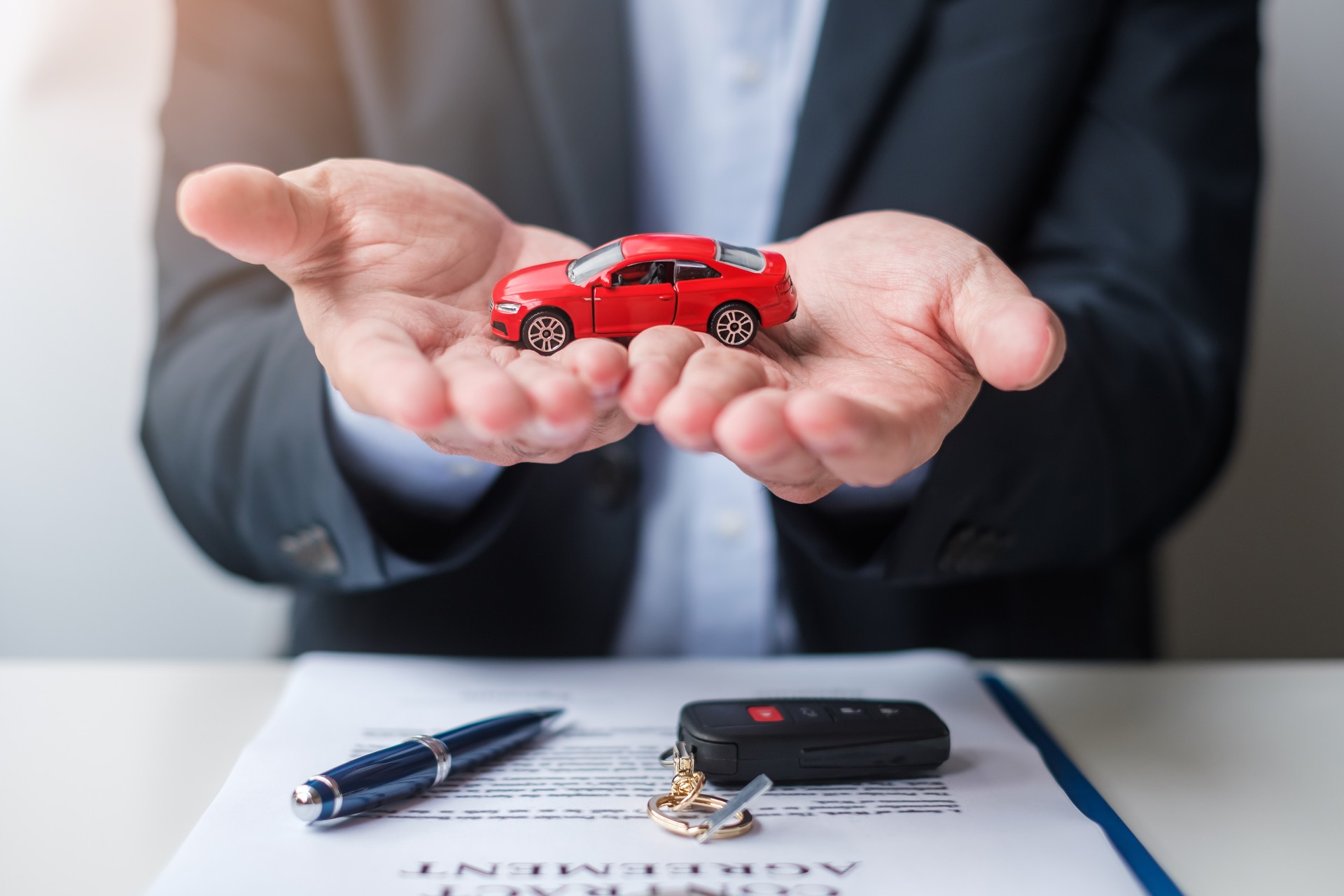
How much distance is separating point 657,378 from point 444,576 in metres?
1.83

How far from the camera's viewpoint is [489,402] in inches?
41.4

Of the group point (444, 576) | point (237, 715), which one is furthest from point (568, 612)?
point (237, 715)

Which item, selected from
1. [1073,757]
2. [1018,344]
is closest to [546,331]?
[1018,344]

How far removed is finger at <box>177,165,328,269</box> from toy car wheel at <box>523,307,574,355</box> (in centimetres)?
35

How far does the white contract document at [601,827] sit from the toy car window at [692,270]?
876mm

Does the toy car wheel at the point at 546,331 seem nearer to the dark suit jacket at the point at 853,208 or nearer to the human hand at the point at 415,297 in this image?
the human hand at the point at 415,297

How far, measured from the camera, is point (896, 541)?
6.34ft

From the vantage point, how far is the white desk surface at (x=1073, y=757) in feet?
4.66

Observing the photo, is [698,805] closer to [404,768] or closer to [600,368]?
[404,768]

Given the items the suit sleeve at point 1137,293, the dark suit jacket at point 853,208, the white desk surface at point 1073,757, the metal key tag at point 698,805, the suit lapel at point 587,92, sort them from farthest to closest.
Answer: the suit lapel at point 587,92 < the dark suit jacket at point 853,208 < the suit sleeve at point 1137,293 < the white desk surface at point 1073,757 < the metal key tag at point 698,805

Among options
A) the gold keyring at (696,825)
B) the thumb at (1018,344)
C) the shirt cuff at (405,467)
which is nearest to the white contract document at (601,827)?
the gold keyring at (696,825)

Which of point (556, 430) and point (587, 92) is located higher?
point (587, 92)

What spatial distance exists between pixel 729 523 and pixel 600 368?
1698 mm

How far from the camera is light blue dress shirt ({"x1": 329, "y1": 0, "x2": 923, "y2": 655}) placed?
9.13 feet
